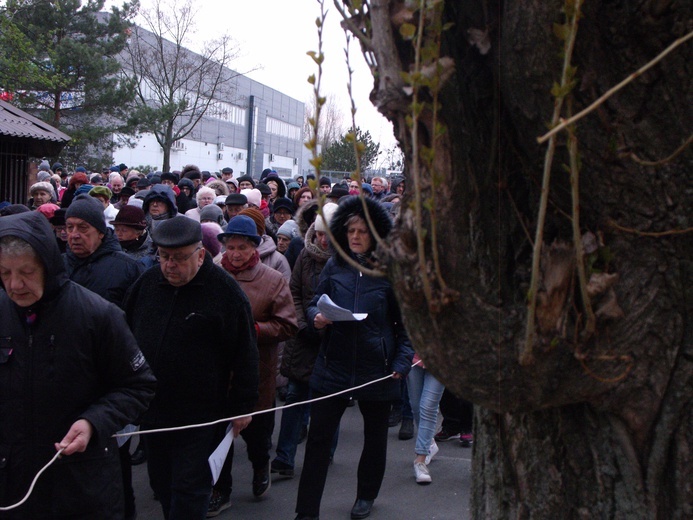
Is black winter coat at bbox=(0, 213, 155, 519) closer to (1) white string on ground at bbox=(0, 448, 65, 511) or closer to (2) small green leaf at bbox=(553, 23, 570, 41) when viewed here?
(1) white string on ground at bbox=(0, 448, 65, 511)

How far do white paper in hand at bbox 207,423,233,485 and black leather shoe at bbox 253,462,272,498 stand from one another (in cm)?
134

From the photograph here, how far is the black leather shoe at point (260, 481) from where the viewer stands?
5.93 metres

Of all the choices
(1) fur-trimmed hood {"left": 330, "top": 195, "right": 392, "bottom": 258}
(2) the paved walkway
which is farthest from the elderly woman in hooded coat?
(2) the paved walkway

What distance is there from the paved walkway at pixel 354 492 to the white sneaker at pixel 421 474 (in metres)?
0.05

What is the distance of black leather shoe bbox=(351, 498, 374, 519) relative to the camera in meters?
5.52

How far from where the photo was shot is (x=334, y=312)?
504 centimetres

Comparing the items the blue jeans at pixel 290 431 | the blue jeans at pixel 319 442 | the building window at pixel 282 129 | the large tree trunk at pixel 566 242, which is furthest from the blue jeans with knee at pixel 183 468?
the building window at pixel 282 129

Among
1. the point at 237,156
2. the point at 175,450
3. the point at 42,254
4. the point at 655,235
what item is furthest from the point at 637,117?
the point at 237,156

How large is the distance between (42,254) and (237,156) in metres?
54.5

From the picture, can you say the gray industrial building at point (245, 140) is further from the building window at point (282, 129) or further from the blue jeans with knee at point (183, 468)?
the blue jeans with knee at point (183, 468)

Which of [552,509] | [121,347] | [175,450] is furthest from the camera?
[175,450]

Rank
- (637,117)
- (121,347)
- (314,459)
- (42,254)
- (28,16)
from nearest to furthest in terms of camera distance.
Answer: (637,117)
(42,254)
(121,347)
(314,459)
(28,16)

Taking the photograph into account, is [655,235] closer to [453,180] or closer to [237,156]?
[453,180]

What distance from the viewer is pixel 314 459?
5117 mm
